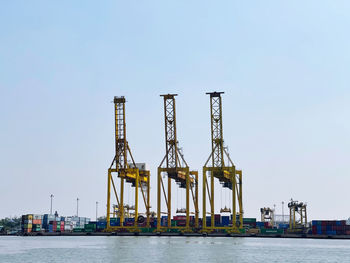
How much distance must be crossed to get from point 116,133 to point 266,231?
43.9m

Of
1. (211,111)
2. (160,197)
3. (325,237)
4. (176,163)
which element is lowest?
(325,237)

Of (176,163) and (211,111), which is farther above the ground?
(211,111)

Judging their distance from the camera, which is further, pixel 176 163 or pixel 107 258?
pixel 176 163

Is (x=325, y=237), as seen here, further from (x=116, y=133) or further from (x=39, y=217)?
(x=39, y=217)

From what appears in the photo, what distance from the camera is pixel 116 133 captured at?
390 ft

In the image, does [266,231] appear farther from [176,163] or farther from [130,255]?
[130,255]

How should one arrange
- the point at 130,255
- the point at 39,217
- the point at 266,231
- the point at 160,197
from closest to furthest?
the point at 130,255, the point at 160,197, the point at 266,231, the point at 39,217

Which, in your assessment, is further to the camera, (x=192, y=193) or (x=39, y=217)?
(x=39, y=217)

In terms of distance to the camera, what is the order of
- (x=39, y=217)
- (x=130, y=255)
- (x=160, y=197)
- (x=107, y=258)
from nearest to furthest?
1. (x=107, y=258)
2. (x=130, y=255)
3. (x=160, y=197)
4. (x=39, y=217)

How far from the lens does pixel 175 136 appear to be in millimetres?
117062

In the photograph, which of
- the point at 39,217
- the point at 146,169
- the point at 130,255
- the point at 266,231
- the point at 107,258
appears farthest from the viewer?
the point at 39,217

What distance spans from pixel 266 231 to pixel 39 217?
93048 millimetres

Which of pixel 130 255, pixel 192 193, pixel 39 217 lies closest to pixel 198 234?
pixel 192 193

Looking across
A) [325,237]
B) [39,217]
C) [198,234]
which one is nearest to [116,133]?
[198,234]
